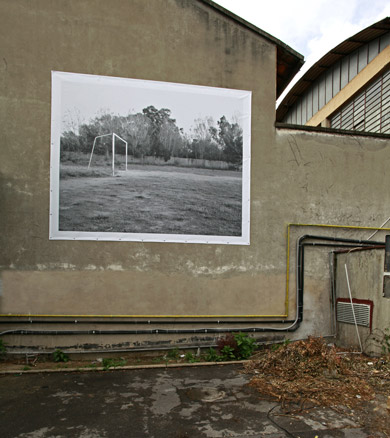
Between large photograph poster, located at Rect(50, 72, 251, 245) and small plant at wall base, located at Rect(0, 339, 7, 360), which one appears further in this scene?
large photograph poster, located at Rect(50, 72, 251, 245)

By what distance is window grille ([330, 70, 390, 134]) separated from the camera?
37.0 feet

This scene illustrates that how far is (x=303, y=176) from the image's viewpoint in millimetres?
8719

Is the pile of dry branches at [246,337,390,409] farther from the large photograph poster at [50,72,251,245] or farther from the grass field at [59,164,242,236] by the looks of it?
the grass field at [59,164,242,236]

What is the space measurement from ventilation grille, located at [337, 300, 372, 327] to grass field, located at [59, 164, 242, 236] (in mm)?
3021

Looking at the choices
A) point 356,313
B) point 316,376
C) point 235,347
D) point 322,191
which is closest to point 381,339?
point 356,313

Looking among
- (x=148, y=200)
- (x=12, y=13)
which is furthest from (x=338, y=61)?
(x=12, y=13)

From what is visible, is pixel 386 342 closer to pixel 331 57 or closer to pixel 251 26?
pixel 251 26

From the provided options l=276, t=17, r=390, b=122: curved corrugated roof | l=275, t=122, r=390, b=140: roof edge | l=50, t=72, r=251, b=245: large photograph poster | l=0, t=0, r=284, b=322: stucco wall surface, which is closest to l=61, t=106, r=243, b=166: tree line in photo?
l=50, t=72, r=251, b=245: large photograph poster

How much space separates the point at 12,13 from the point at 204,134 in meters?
4.93

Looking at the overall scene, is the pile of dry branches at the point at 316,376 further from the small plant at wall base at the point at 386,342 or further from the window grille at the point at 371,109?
the window grille at the point at 371,109

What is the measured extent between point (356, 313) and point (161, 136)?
5.98 m

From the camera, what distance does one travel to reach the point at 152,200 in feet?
26.5

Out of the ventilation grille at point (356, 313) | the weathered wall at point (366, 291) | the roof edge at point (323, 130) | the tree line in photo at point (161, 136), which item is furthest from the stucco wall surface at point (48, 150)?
the weathered wall at point (366, 291)

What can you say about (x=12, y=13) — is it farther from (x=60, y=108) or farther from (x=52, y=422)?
(x=52, y=422)
